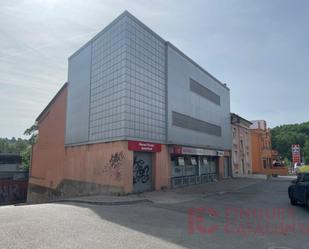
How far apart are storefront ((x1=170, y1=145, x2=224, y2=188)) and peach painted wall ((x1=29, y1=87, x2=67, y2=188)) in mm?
10001

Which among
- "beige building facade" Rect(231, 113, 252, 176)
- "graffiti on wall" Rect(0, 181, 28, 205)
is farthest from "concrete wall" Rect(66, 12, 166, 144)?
"beige building facade" Rect(231, 113, 252, 176)

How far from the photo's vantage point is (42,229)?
6852 millimetres

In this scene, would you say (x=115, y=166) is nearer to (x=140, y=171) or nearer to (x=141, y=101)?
(x=140, y=171)

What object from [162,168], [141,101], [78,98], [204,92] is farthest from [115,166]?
[204,92]

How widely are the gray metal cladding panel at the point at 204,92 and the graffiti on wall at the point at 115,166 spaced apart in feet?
36.9

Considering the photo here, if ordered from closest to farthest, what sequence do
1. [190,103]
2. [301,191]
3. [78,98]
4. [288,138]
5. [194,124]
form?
[301,191]
[78,98]
[190,103]
[194,124]
[288,138]

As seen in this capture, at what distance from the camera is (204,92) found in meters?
27.4

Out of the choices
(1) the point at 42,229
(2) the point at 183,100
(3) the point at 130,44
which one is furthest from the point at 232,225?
(2) the point at 183,100

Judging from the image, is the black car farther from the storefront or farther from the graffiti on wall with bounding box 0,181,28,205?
the graffiti on wall with bounding box 0,181,28,205

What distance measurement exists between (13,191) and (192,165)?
74.4ft

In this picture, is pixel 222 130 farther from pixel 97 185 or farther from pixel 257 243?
pixel 257 243

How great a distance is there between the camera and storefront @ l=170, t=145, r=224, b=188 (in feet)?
68.6

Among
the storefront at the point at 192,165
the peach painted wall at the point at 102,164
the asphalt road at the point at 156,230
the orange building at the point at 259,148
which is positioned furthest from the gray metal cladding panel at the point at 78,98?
the orange building at the point at 259,148

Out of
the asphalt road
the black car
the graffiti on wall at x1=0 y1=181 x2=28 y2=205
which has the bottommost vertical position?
the graffiti on wall at x1=0 y1=181 x2=28 y2=205
